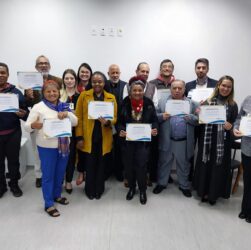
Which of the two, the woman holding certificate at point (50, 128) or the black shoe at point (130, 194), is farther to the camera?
the black shoe at point (130, 194)

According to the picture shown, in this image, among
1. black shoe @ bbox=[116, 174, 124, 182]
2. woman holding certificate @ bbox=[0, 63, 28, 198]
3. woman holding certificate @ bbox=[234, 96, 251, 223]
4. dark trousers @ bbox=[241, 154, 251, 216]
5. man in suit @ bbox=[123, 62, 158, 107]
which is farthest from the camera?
black shoe @ bbox=[116, 174, 124, 182]

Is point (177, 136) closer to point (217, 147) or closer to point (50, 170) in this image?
point (217, 147)

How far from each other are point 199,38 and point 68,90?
81.0 inches

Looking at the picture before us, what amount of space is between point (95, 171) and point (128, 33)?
2021mm

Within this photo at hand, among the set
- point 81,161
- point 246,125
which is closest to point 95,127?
point 81,161

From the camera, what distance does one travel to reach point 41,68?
313cm

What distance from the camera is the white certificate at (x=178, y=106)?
2.86 metres

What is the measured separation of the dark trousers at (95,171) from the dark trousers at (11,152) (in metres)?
0.85

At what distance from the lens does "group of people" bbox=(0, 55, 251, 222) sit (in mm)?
2627

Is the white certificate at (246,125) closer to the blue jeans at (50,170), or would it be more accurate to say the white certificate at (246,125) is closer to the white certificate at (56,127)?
the white certificate at (56,127)

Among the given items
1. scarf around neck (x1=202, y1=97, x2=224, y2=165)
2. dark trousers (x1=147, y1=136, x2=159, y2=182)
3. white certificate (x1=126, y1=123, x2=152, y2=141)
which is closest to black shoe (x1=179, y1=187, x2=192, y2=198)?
dark trousers (x1=147, y1=136, x2=159, y2=182)

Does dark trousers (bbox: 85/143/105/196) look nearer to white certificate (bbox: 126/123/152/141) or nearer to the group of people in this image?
the group of people

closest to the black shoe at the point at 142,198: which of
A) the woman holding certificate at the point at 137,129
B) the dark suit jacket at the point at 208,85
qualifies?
the woman holding certificate at the point at 137,129

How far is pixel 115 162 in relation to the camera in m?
3.60
